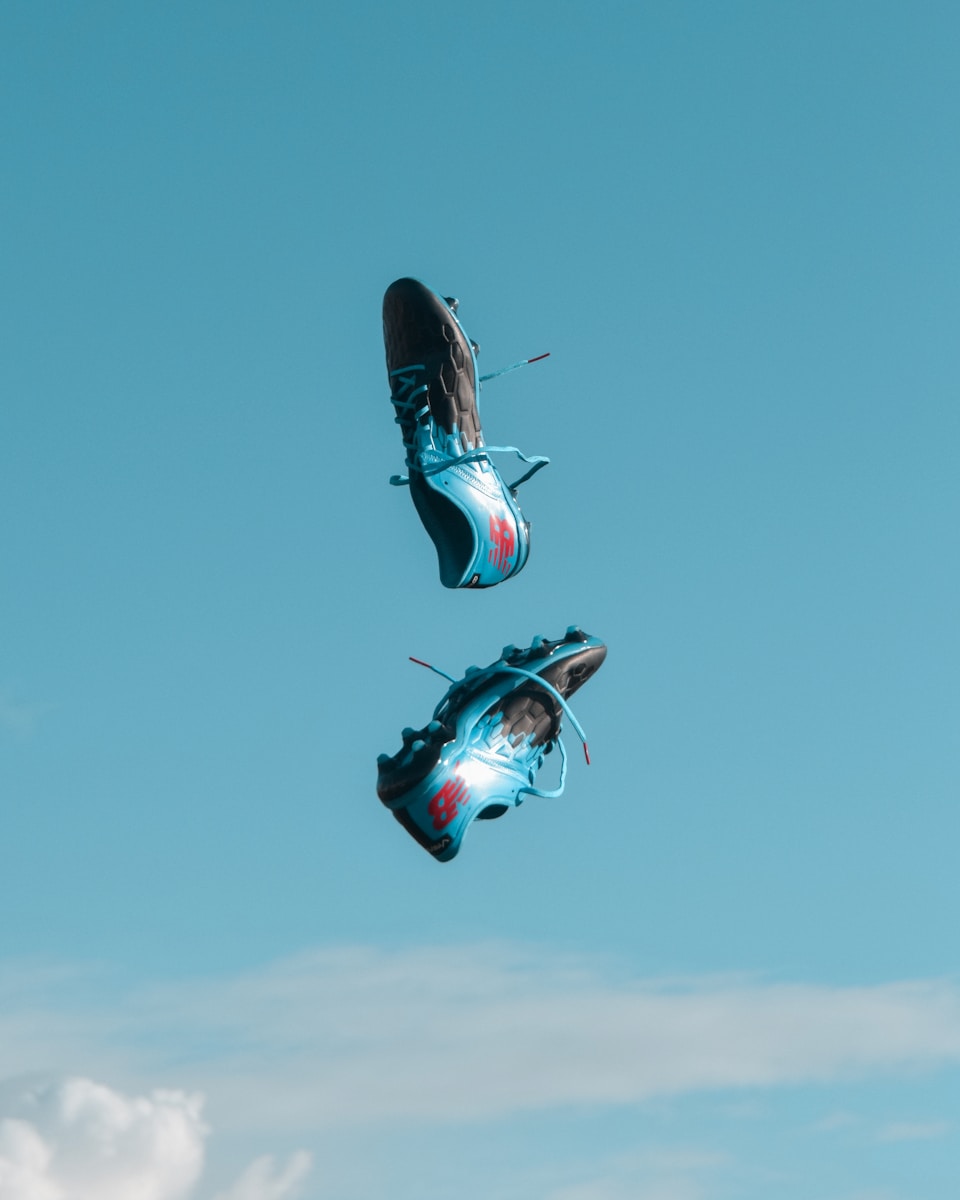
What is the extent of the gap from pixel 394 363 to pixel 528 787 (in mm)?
5864

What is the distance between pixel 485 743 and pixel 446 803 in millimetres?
1197

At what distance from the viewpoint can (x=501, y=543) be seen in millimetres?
35938

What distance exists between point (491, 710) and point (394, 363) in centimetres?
487

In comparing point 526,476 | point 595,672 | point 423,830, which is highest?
point 526,476

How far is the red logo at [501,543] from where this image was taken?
35.8 m

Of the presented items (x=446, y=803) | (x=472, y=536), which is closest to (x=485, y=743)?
(x=446, y=803)

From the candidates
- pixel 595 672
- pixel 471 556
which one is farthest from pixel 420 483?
pixel 595 672

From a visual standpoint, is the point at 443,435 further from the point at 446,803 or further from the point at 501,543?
the point at 446,803

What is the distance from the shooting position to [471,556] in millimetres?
35344

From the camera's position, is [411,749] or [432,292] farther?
[432,292]

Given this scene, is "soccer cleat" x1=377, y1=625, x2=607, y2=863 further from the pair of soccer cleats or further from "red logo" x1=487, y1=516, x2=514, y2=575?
"red logo" x1=487, y1=516, x2=514, y2=575

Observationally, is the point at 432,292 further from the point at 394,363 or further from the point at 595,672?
the point at 595,672

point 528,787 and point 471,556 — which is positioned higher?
point 471,556

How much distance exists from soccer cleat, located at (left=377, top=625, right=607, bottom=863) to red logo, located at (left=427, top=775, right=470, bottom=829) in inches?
0.5
